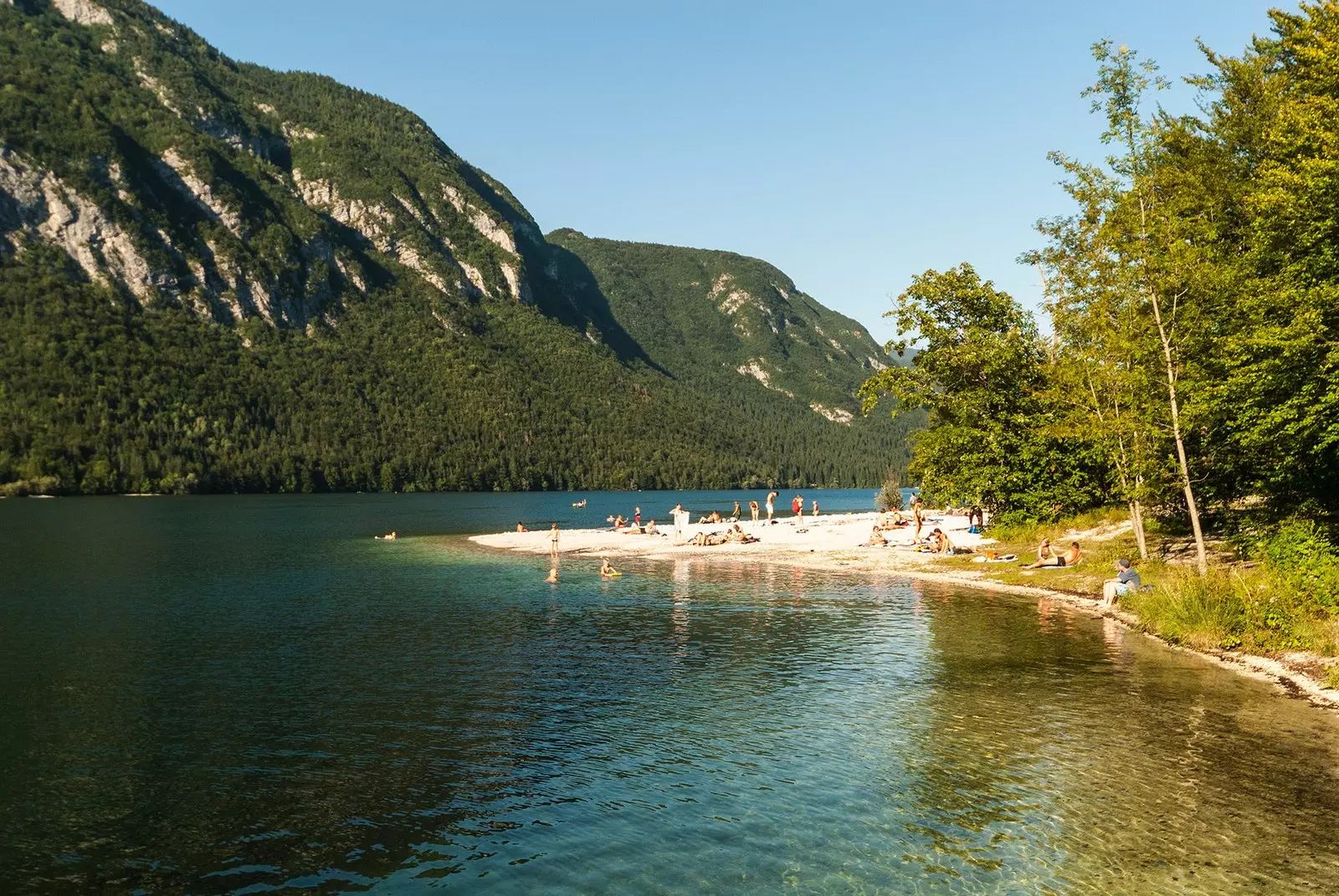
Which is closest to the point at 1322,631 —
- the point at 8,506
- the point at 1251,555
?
the point at 1251,555

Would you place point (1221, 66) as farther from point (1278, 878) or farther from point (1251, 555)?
point (1278, 878)

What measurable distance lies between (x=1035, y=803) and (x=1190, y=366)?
75.3 ft

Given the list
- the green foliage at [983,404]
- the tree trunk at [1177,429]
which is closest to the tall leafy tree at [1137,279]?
the tree trunk at [1177,429]

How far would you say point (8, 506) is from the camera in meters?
129

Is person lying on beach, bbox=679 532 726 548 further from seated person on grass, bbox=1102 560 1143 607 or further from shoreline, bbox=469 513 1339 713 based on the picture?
seated person on grass, bbox=1102 560 1143 607

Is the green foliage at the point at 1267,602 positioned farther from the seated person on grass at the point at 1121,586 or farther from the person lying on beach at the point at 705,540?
the person lying on beach at the point at 705,540

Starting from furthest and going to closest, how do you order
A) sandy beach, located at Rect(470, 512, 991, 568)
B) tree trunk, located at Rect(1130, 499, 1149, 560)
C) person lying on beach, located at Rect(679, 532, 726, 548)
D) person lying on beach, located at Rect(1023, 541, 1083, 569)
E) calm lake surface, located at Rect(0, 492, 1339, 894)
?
person lying on beach, located at Rect(679, 532, 726, 548)
sandy beach, located at Rect(470, 512, 991, 568)
person lying on beach, located at Rect(1023, 541, 1083, 569)
tree trunk, located at Rect(1130, 499, 1149, 560)
calm lake surface, located at Rect(0, 492, 1339, 894)

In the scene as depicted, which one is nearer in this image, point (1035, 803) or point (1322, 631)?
point (1035, 803)

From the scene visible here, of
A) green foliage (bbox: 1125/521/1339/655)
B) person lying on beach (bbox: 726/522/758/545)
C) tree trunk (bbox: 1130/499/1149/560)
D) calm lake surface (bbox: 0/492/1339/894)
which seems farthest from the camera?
person lying on beach (bbox: 726/522/758/545)

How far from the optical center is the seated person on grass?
3222 cm

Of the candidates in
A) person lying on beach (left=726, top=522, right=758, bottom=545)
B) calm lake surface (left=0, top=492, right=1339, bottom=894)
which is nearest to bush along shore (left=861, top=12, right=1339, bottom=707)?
Result: calm lake surface (left=0, top=492, right=1339, bottom=894)

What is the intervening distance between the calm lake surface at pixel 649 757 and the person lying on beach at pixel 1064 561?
8.16 meters

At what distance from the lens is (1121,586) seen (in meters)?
32.5

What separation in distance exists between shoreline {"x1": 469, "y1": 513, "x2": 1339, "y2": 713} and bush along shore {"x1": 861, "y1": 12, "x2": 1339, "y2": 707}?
595 mm
